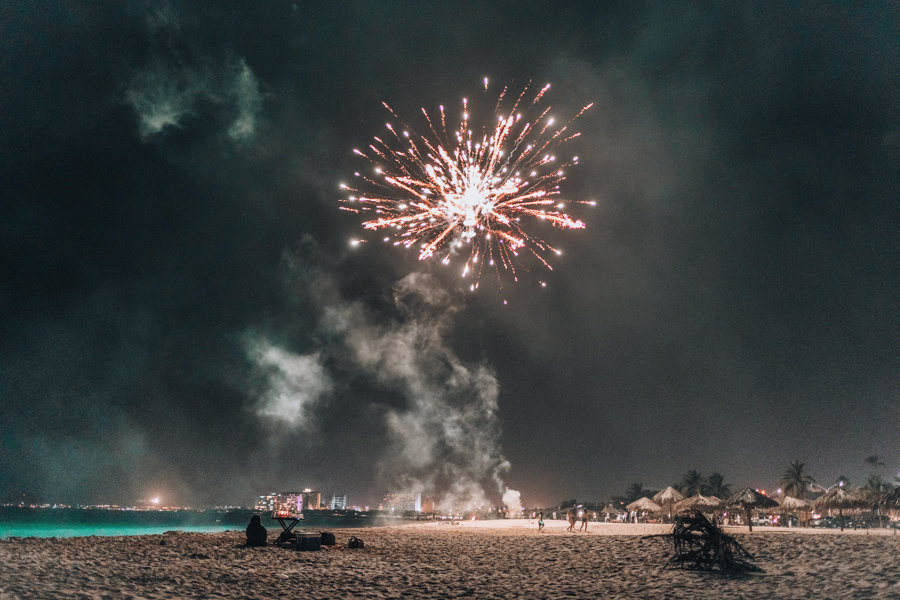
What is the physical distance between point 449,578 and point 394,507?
6843 inches

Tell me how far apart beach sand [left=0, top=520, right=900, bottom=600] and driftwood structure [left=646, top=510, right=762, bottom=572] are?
1.66 ft

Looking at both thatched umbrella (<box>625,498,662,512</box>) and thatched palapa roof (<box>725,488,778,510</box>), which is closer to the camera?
thatched palapa roof (<box>725,488,778,510</box>)

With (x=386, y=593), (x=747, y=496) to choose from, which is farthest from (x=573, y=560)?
(x=747, y=496)

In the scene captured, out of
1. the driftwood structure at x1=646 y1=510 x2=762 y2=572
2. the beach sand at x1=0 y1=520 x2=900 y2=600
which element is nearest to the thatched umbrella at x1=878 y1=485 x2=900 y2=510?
the beach sand at x1=0 y1=520 x2=900 y2=600

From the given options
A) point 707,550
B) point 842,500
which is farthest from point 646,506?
point 707,550

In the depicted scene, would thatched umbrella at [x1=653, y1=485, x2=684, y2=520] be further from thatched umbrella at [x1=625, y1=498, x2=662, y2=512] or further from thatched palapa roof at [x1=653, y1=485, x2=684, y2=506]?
thatched umbrella at [x1=625, y1=498, x2=662, y2=512]

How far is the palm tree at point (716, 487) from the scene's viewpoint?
78.6m

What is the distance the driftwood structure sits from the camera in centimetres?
1253

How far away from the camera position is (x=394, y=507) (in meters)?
174

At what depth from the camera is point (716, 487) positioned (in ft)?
268

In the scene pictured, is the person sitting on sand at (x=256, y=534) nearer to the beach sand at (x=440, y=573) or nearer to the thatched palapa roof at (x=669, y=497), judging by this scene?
the beach sand at (x=440, y=573)

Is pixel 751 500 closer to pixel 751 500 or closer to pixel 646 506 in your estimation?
pixel 751 500

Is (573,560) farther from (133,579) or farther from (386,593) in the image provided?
(133,579)

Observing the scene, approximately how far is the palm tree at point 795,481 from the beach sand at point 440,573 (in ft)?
160
